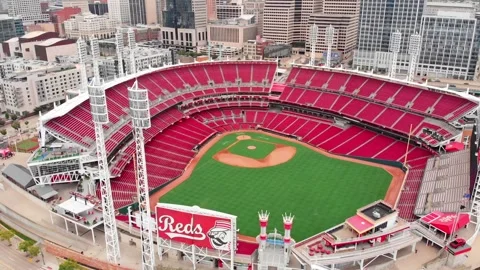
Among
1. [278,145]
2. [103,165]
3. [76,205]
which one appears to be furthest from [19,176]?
[278,145]

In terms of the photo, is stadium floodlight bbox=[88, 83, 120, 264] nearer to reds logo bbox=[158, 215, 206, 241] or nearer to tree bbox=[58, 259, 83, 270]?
tree bbox=[58, 259, 83, 270]

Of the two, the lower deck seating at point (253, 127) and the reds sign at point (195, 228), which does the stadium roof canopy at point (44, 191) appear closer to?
the lower deck seating at point (253, 127)

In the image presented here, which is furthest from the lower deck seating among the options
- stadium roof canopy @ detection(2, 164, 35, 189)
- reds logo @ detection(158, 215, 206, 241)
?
reds logo @ detection(158, 215, 206, 241)

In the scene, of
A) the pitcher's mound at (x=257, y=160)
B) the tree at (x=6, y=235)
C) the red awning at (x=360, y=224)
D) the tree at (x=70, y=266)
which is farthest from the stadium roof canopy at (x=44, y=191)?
the red awning at (x=360, y=224)

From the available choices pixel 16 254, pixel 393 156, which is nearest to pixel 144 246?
pixel 16 254

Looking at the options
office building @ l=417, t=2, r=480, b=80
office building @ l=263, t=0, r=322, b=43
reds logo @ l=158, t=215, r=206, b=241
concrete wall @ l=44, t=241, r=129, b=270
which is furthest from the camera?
office building @ l=263, t=0, r=322, b=43

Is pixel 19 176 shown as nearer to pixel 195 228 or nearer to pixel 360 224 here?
pixel 195 228

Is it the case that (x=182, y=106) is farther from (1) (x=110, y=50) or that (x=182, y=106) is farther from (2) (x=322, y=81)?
(1) (x=110, y=50)
